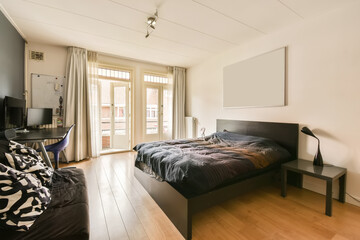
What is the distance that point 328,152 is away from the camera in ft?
7.17

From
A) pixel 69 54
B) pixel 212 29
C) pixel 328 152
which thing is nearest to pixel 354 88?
pixel 328 152

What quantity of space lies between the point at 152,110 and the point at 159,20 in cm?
271

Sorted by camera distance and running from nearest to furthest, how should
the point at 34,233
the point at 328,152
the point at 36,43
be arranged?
the point at 34,233
the point at 328,152
the point at 36,43

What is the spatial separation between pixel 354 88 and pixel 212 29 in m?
2.09

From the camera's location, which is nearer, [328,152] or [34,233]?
[34,233]

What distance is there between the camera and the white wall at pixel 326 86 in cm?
199

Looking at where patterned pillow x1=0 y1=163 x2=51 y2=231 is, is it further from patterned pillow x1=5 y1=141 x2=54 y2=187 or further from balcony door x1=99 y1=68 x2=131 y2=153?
balcony door x1=99 y1=68 x2=131 y2=153

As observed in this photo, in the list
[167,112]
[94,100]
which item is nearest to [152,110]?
[167,112]

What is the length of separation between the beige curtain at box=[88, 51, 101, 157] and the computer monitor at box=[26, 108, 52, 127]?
0.76 m

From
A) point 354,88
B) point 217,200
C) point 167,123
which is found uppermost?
point 354,88

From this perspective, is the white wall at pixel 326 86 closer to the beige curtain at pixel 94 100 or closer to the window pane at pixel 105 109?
the beige curtain at pixel 94 100

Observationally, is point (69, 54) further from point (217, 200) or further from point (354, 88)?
point (354, 88)

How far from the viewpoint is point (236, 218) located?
68.3 inches

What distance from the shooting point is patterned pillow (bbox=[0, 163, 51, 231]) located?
92 centimetres
